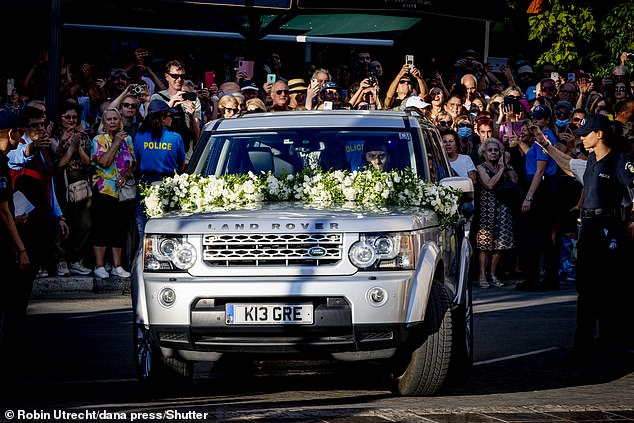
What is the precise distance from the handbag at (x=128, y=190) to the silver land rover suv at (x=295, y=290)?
7764mm

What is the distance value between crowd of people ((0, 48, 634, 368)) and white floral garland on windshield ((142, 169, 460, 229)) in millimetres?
4498

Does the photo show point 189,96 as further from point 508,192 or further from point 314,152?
point 314,152

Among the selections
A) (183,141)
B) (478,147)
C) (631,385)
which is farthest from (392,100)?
(631,385)

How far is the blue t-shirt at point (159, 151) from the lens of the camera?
16047mm

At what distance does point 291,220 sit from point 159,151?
7.56 metres

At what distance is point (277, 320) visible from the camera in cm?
856

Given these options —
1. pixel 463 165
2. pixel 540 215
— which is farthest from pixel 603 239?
pixel 540 215

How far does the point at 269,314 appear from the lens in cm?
858

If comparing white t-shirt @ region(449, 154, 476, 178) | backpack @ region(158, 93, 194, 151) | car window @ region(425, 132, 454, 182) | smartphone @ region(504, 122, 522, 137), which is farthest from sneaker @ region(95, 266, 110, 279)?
car window @ region(425, 132, 454, 182)

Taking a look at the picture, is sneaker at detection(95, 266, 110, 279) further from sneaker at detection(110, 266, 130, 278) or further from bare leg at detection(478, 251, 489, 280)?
bare leg at detection(478, 251, 489, 280)

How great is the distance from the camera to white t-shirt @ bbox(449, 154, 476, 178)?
17.5 meters

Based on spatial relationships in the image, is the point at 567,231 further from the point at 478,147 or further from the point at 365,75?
the point at 365,75

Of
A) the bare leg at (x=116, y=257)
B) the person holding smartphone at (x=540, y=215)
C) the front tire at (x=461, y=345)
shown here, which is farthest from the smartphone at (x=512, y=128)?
the front tire at (x=461, y=345)

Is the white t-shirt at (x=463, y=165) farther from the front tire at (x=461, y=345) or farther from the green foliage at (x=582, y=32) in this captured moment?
the green foliage at (x=582, y=32)
